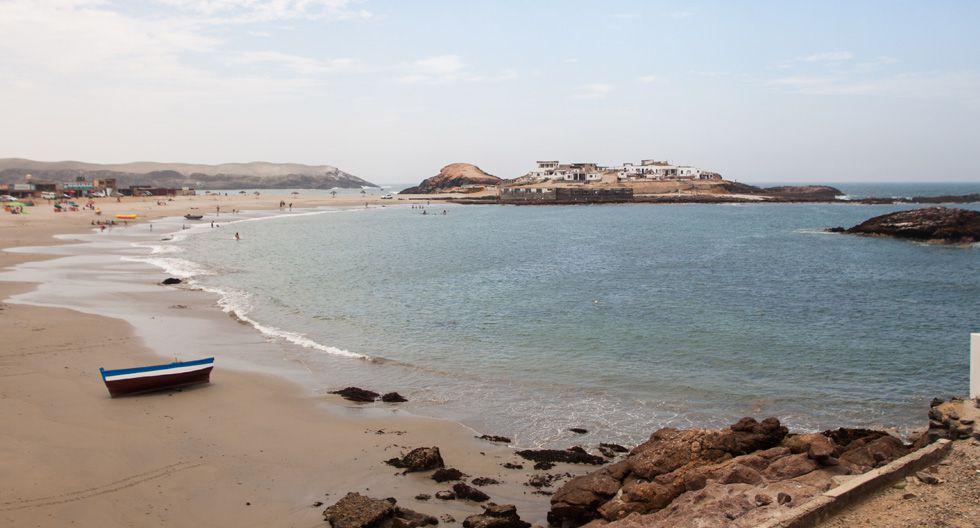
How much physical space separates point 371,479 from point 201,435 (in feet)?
14.4

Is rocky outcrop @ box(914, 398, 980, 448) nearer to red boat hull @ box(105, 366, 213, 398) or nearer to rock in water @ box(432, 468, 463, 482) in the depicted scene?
rock in water @ box(432, 468, 463, 482)

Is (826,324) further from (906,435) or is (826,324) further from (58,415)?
(58,415)

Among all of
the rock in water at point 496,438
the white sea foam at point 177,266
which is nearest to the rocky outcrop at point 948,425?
the rock in water at point 496,438

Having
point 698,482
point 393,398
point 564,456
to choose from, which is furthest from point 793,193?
point 698,482

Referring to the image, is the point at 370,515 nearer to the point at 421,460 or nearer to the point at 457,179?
the point at 421,460

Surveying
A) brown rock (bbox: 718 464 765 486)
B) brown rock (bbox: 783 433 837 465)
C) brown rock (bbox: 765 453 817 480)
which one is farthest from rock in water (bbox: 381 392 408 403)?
brown rock (bbox: 765 453 817 480)

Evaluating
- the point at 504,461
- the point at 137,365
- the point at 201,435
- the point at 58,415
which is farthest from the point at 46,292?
the point at 504,461

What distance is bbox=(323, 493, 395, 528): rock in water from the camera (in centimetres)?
1033

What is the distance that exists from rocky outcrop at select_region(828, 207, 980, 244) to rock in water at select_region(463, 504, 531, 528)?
61.5m

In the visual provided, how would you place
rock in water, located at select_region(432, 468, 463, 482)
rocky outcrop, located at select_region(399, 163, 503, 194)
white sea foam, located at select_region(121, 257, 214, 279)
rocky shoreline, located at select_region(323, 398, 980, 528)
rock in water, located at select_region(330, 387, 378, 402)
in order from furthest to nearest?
rocky outcrop, located at select_region(399, 163, 503, 194)
white sea foam, located at select_region(121, 257, 214, 279)
rock in water, located at select_region(330, 387, 378, 402)
rock in water, located at select_region(432, 468, 463, 482)
rocky shoreline, located at select_region(323, 398, 980, 528)

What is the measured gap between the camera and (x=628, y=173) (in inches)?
6319

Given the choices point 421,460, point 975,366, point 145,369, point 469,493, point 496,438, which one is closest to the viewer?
point 469,493

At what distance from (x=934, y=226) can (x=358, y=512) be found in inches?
2500

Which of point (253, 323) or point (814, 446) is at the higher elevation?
point (814, 446)
